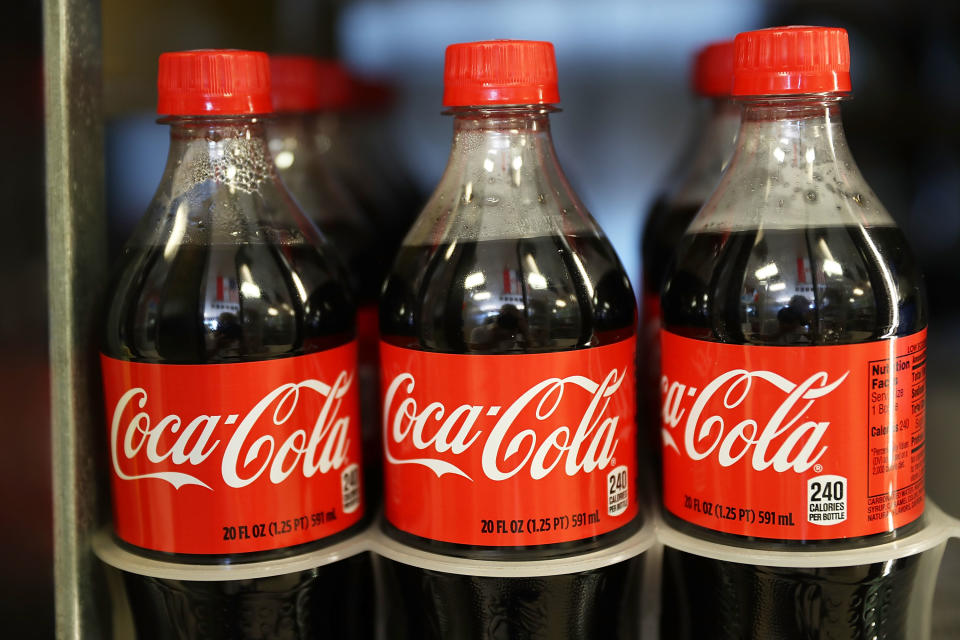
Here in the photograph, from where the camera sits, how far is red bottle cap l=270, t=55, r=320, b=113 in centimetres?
115

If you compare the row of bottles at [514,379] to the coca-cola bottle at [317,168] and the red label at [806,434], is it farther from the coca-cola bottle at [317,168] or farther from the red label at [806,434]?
the coca-cola bottle at [317,168]

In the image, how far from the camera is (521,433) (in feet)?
2.60

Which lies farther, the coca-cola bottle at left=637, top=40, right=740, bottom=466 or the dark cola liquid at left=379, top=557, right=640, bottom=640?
the coca-cola bottle at left=637, top=40, right=740, bottom=466

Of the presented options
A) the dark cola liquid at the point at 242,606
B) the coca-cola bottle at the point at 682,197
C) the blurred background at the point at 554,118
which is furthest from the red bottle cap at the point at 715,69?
the dark cola liquid at the point at 242,606

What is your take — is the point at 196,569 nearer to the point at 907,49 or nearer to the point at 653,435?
the point at 653,435

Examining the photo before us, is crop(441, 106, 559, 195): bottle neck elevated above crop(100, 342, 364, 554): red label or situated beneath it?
elevated above

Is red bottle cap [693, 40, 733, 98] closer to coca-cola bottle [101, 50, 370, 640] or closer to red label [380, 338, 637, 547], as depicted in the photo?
red label [380, 338, 637, 547]

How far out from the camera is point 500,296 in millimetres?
802

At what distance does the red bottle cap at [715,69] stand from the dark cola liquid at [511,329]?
31 cm

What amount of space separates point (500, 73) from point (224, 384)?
354 millimetres

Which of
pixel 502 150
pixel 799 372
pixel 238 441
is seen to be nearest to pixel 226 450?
pixel 238 441

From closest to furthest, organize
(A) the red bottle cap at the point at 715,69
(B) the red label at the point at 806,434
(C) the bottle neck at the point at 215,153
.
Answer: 1. (B) the red label at the point at 806,434
2. (C) the bottle neck at the point at 215,153
3. (A) the red bottle cap at the point at 715,69

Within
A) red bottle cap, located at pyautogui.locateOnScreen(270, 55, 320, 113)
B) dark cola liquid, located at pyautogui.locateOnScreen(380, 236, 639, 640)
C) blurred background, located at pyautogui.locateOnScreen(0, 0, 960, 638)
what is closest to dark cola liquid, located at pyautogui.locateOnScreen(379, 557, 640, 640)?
dark cola liquid, located at pyautogui.locateOnScreen(380, 236, 639, 640)

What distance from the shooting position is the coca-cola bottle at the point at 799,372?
79 cm
